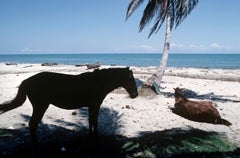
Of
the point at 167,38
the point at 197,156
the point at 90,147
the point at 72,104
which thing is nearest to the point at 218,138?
the point at 197,156

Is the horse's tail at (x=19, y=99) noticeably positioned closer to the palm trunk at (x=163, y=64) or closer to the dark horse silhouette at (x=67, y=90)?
the dark horse silhouette at (x=67, y=90)

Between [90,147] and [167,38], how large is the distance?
1002cm

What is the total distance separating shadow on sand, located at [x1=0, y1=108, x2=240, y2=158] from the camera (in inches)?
255

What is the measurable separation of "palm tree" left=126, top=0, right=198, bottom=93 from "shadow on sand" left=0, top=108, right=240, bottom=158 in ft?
22.3

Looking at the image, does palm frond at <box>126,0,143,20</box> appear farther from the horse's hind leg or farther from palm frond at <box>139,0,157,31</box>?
the horse's hind leg

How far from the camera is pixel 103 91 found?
699 centimetres

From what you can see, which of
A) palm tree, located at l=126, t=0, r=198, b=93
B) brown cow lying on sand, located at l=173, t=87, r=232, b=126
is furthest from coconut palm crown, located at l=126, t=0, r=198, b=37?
brown cow lying on sand, located at l=173, t=87, r=232, b=126

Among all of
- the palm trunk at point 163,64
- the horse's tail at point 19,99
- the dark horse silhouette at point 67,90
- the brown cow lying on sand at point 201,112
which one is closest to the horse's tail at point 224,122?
the brown cow lying on sand at point 201,112

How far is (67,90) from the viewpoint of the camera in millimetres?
6648

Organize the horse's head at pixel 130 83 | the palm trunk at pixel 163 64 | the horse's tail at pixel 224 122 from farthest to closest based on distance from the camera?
the palm trunk at pixel 163 64 < the horse's tail at pixel 224 122 < the horse's head at pixel 130 83

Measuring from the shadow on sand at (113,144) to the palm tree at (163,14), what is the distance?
6802mm

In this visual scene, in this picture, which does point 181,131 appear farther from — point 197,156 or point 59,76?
point 59,76

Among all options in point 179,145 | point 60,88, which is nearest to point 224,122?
point 179,145

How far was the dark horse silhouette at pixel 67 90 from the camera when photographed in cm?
640
